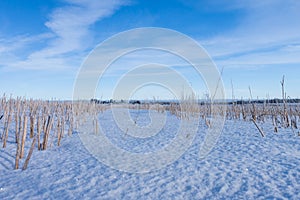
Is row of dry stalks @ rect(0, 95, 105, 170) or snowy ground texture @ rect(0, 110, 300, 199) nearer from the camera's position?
snowy ground texture @ rect(0, 110, 300, 199)

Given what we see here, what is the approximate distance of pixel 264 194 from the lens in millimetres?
3049

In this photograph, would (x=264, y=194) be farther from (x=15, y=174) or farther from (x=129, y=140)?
(x=129, y=140)

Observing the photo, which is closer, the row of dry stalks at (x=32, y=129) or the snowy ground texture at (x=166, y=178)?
the snowy ground texture at (x=166, y=178)

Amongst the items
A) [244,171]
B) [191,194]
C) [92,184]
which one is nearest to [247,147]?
[244,171]

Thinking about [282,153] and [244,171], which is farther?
[282,153]

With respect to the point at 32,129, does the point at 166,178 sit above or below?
below

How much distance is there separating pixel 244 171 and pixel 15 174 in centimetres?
371

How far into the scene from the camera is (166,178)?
145 inches

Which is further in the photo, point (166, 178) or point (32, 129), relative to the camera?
point (32, 129)

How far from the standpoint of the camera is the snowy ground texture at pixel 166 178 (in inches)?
123

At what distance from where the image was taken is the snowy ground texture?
312 cm

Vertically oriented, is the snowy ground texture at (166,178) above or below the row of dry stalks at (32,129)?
below

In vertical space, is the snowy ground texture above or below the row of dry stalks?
below

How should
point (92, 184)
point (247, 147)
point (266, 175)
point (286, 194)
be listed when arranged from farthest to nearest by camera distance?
point (247, 147) < point (266, 175) < point (92, 184) < point (286, 194)
